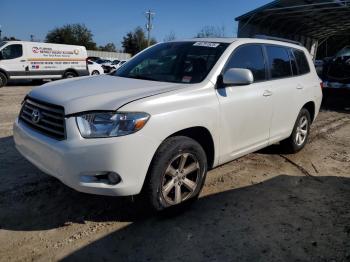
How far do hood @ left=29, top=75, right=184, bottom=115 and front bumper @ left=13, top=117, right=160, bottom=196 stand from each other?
20 cm

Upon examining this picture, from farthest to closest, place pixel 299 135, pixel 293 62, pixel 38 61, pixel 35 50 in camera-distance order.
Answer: pixel 38 61 → pixel 35 50 → pixel 299 135 → pixel 293 62

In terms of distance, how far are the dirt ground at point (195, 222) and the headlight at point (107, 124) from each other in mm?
962

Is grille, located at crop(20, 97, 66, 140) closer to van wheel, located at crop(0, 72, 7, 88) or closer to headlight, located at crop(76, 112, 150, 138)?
headlight, located at crop(76, 112, 150, 138)

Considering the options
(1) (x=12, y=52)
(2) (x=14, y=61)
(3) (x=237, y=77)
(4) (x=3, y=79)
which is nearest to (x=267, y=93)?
(3) (x=237, y=77)

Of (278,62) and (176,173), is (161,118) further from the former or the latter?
(278,62)

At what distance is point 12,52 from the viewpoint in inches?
619

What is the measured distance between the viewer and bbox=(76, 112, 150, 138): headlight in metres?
3.09

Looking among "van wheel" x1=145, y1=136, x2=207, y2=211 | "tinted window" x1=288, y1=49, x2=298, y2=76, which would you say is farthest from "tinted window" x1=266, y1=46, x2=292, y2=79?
"van wheel" x1=145, y1=136, x2=207, y2=211

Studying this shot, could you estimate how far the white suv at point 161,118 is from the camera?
3.11 meters

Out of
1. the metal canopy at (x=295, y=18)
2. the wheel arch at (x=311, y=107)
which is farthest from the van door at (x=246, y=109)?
the metal canopy at (x=295, y=18)

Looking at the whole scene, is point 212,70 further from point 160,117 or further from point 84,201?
point 84,201

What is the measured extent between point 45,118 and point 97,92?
1.71 ft

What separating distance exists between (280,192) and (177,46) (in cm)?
218

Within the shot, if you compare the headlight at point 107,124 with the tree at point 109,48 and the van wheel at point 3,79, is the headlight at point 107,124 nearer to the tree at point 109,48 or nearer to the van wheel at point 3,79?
the van wheel at point 3,79
